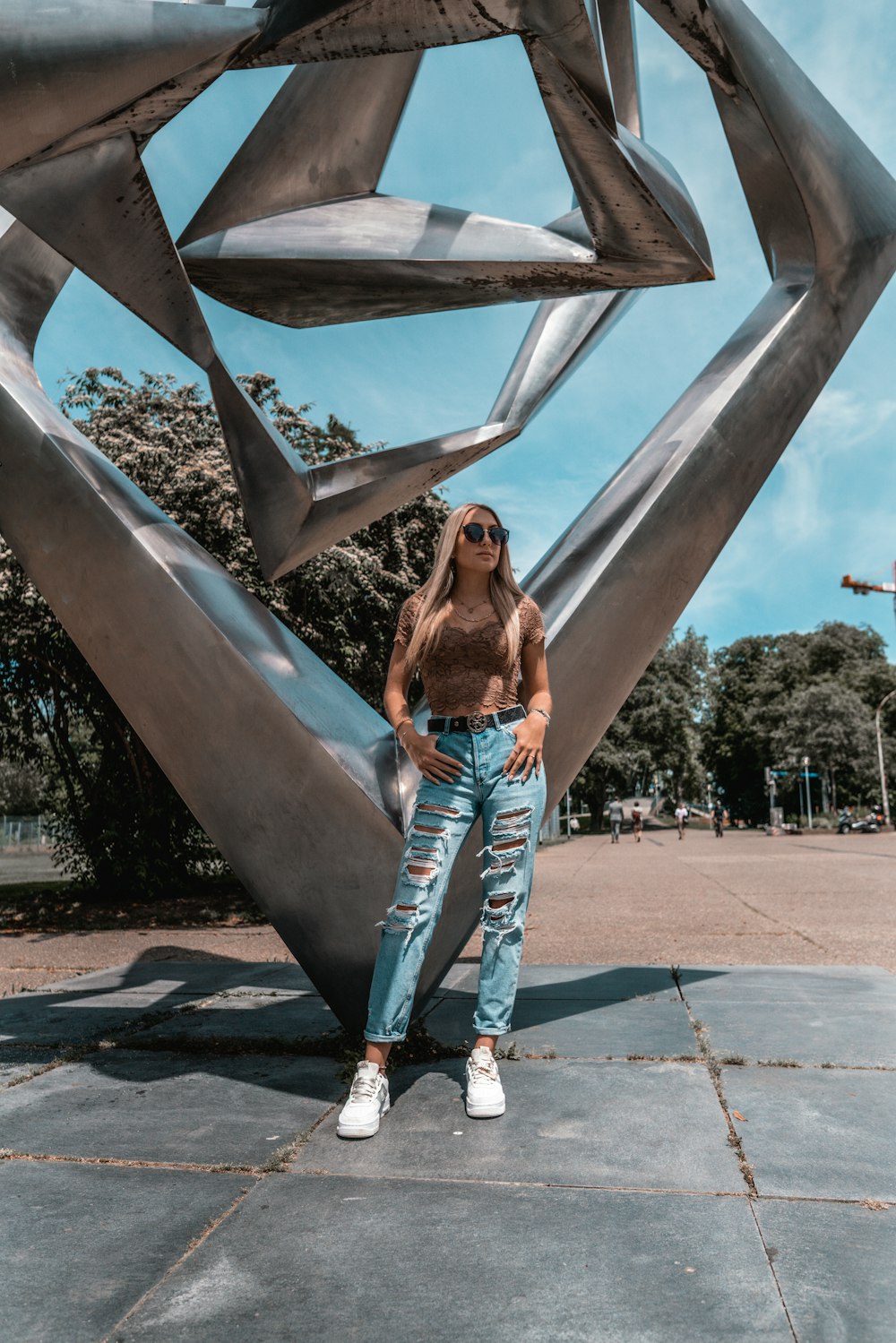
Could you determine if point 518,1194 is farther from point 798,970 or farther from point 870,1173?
point 798,970

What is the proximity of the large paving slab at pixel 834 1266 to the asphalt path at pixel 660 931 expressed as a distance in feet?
14.6

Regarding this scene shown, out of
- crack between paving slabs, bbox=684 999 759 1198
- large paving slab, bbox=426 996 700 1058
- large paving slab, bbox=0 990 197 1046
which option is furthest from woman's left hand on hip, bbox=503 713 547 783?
large paving slab, bbox=0 990 197 1046

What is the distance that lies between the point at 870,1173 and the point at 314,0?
12.2ft

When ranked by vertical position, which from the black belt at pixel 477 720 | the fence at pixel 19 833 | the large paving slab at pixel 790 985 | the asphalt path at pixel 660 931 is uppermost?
the black belt at pixel 477 720

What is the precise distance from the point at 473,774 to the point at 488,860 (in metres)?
0.29

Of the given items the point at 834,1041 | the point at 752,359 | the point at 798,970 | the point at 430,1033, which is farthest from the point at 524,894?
the point at 798,970

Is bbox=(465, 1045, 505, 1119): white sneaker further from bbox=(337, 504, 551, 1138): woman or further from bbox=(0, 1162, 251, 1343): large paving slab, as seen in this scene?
bbox=(0, 1162, 251, 1343): large paving slab

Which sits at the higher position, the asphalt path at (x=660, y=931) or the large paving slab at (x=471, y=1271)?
the large paving slab at (x=471, y=1271)

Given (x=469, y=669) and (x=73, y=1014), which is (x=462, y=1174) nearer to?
(x=469, y=669)

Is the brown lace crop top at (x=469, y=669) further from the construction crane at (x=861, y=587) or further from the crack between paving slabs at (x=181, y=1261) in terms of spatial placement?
the construction crane at (x=861, y=587)

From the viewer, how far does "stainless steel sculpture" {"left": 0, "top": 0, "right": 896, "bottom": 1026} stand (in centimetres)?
318

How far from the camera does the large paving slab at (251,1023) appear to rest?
160 inches

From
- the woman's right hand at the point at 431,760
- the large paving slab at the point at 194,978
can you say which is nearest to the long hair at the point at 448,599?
the woman's right hand at the point at 431,760

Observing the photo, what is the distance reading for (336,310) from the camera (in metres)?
4.77
